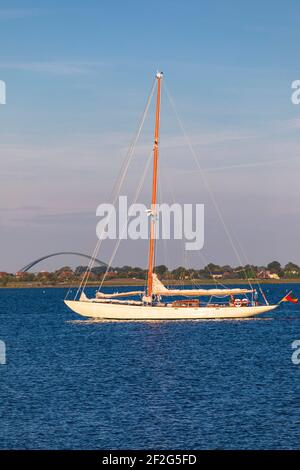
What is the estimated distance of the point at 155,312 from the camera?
104m

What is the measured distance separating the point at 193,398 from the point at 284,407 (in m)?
6.03

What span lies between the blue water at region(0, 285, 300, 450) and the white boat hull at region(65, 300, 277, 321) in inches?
146

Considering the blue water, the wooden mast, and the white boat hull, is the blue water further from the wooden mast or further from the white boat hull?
the wooden mast

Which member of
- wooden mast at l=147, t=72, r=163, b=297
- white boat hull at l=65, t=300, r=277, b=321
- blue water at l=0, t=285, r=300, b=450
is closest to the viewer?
blue water at l=0, t=285, r=300, b=450

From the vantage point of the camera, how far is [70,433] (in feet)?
152

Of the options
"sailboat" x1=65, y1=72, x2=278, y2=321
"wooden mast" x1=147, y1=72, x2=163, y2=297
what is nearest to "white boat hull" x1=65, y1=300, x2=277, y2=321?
"sailboat" x1=65, y1=72, x2=278, y2=321

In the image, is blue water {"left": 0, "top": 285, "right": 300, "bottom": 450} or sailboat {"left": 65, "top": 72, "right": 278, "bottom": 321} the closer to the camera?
blue water {"left": 0, "top": 285, "right": 300, "bottom": 450}

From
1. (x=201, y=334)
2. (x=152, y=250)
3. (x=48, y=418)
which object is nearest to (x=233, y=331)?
(x=201, y=334)

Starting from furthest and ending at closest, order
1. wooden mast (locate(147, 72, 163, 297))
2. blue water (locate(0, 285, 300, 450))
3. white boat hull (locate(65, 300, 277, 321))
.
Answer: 1. wooden mast (locate(147, 72, 163, 297))
2. white boat hull (locate(65, 300, 277, 321))
3. blue water (locate(0, 285, 300, 450))

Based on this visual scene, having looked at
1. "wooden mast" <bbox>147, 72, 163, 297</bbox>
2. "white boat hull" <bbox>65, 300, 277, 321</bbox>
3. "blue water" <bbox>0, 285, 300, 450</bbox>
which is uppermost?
"wooden mast" <bbox>147, 72, 163, 297</bbox>

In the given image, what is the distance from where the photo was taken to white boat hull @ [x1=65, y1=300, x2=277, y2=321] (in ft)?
343

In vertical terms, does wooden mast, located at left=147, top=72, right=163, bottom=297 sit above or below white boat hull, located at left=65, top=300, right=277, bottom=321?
above

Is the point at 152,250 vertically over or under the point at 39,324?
over
